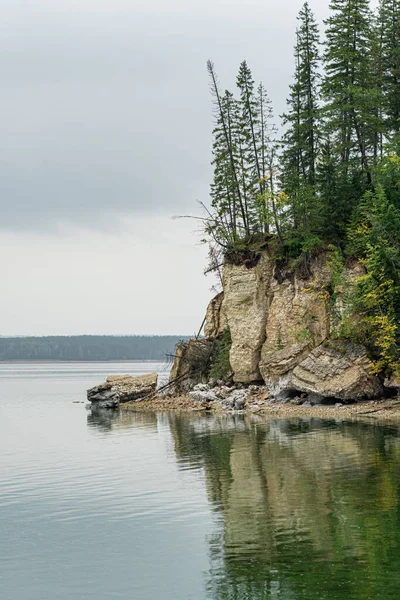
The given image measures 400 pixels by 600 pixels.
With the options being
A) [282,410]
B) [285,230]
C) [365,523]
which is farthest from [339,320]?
[365,523]

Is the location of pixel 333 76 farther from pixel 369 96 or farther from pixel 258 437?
pixel 258 437

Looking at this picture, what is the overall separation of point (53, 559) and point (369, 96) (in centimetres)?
4357

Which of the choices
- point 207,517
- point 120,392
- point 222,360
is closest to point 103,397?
point 120,392

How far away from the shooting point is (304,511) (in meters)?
20.0

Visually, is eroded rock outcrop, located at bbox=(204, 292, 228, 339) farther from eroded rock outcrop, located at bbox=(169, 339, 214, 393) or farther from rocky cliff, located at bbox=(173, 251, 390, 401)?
eroded rock outcrop, located at bbox=(169, 339, 214, 393)

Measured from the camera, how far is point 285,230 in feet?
183

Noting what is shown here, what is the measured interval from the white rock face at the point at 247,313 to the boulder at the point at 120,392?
8256 mm

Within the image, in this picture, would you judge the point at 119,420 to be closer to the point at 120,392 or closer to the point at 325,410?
the point at 120,392

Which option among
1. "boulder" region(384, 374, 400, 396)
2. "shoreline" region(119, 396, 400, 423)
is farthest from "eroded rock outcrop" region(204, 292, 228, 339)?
"boulder" region(384, 374, 400, 396)

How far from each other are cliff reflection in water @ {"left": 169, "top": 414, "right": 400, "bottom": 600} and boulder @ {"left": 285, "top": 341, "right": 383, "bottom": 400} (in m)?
7.68

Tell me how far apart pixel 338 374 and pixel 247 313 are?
12339 mm

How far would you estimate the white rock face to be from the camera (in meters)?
54.9

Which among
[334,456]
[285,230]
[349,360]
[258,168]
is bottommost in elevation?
[334,456]

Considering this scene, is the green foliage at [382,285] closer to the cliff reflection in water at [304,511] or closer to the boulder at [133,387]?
the cliff reflection in water at [304,511]
